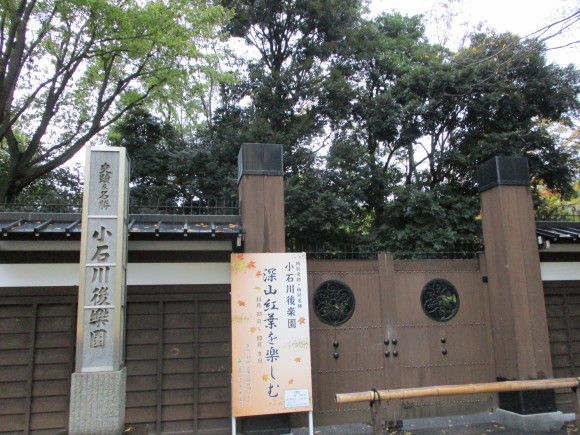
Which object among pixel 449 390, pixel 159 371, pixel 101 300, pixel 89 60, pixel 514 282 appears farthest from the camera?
pixel 89 60

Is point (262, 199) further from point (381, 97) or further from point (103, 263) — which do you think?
point (381, 97)

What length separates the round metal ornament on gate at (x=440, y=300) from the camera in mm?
7078

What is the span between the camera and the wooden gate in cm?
655

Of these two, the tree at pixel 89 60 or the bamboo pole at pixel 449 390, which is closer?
the bamboo pole at pixel 449 390

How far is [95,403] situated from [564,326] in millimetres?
7434

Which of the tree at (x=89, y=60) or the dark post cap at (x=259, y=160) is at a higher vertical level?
the tree at (x=89, y=60)

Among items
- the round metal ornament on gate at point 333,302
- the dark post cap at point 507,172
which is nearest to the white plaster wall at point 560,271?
the dark post cap at point 507,172

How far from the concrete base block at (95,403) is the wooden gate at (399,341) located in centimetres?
299

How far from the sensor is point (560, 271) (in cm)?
743

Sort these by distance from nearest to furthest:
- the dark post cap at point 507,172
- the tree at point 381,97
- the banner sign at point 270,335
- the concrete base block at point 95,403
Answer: the concrete base block at point 95,403 < the banner sign at point 270,335 < the dark post cap at point 507,172 < the tree at point 381,97

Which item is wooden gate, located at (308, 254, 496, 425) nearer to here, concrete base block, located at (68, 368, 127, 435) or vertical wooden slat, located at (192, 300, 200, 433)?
vertical wooden slat, located at (192, 300, 200, 433)

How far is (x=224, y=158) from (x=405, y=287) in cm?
871

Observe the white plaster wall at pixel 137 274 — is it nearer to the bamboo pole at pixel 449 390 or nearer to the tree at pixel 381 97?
the bamboo pole at pixel 449 390

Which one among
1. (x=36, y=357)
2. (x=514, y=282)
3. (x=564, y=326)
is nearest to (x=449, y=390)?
(x=514, y=282)
